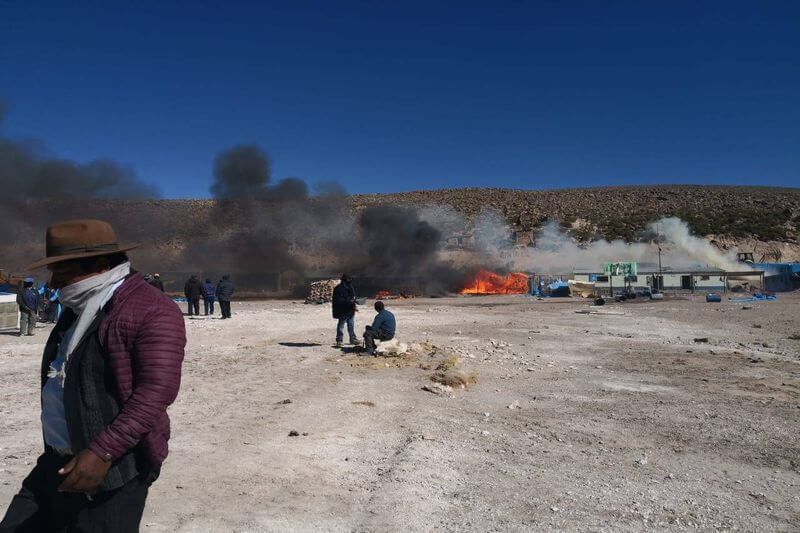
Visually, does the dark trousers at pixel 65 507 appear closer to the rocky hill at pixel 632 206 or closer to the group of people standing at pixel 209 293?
the group of people standing at pixel 209 293

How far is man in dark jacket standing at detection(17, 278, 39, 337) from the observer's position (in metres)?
14.0

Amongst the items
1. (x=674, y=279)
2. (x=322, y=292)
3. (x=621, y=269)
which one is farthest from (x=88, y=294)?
(x=674, y=279)

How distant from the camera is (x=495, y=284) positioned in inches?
1764

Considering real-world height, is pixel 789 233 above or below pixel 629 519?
above

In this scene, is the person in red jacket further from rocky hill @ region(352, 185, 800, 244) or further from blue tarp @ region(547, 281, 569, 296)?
rocky hill @ region(352, 185, 800, 244)

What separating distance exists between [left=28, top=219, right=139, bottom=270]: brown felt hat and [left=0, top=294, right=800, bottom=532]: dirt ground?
2.29m

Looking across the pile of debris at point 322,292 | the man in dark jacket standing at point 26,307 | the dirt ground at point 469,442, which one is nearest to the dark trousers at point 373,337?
the dirt ground at point 469,442

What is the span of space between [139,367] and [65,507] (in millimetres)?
679

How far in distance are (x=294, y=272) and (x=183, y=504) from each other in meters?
39.2

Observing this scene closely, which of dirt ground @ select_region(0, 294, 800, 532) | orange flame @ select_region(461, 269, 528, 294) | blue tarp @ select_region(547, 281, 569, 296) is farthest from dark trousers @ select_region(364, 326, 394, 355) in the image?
orange flame @ select_region(461, 269, 528, 294)

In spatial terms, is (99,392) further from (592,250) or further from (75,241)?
(592,250)

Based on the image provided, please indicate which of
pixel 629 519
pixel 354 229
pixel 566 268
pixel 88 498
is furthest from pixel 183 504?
pixel 566 268

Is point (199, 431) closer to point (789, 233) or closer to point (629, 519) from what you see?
point (629, 519)

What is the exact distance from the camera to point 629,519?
164 inches
